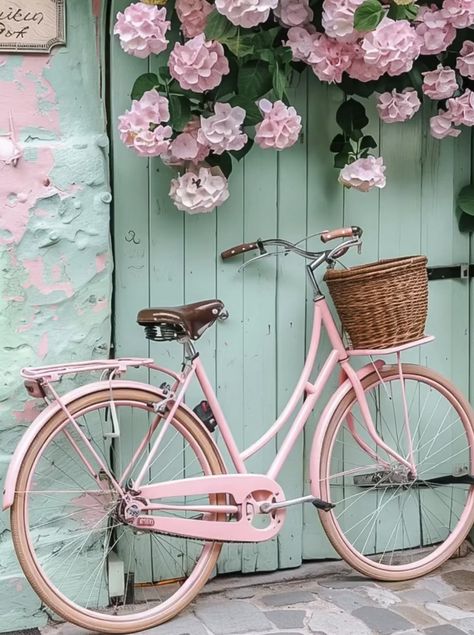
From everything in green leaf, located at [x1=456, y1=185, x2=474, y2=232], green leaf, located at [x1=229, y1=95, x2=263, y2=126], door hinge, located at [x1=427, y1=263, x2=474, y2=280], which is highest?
green leaf, located at [x1=229, y1=95, x2=263, y2=126]

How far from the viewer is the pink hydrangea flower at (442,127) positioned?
340 cm

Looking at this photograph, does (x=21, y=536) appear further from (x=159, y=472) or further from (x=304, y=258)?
(x=304, y=258)

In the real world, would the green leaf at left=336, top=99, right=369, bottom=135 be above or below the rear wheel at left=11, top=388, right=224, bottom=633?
above

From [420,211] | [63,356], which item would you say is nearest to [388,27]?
[420,211]

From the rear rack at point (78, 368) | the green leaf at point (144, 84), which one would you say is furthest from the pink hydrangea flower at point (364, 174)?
the rear rack at point (78, 368)

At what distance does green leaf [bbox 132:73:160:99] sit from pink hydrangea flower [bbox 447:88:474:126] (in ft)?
3.65

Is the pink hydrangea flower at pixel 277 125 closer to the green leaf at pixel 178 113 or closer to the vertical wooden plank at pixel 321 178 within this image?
the green leaf at pixel 178 113

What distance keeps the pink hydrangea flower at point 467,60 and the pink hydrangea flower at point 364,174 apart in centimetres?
46

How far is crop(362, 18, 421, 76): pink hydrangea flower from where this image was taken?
298 centimetres

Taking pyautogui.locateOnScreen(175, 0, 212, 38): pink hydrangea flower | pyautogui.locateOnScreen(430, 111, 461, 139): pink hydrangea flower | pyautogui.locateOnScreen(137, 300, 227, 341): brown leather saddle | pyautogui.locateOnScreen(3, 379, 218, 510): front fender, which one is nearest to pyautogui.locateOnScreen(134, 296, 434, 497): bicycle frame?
pyautogui.locateOnScreen(137, 300, 227, 341): brown leather saddle

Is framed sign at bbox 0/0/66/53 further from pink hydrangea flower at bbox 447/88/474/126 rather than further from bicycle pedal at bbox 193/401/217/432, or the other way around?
pink hydrangea flower at bbox 447/88/474/126

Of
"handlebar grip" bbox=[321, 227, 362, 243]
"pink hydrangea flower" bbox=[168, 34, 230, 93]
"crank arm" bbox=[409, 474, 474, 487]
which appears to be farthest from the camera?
"crank arm" bbox=[409, 474, 474, 487]

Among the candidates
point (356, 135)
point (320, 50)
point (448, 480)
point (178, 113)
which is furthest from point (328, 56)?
point (448, 480)

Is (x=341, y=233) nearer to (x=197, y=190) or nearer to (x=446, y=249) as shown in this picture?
(x=197, y=190)
